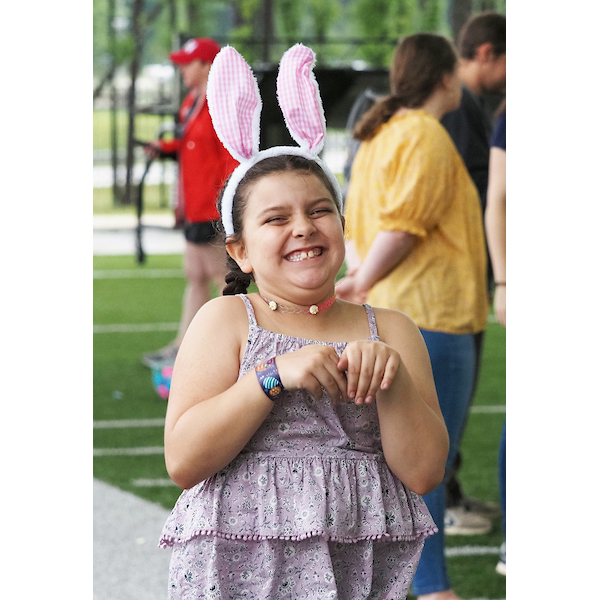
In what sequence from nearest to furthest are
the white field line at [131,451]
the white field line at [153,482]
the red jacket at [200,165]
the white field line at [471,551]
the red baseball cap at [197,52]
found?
1. the white field line at [471,551]
2. the white field line at [153,482]
3. the white field line at [131,451]
4. the red jacket at [200,165]
5. the red baseball cap at [197,52]

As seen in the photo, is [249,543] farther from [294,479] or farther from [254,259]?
[254,259]

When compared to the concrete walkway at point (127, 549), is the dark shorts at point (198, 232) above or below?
above

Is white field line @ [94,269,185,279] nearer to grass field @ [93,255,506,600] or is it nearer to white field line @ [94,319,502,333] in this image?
grass field @ [93,255,506,600]

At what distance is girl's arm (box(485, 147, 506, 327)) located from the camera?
2965mm

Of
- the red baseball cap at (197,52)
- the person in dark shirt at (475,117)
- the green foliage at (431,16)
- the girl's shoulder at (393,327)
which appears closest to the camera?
the girl's shoulder at (393,327)

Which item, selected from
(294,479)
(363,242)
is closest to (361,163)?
(363,242)

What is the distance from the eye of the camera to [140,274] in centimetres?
1140

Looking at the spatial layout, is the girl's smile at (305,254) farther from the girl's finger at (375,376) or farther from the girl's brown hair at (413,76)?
the girl's brown hair at (413,76)

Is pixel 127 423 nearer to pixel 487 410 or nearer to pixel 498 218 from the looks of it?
pixel 487 410

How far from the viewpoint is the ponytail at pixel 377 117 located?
282 cm

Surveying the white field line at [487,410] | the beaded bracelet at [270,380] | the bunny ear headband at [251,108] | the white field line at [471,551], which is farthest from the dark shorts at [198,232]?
the beaded bracelet at [270,380]

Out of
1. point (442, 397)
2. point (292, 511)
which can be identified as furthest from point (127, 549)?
point (292, 511)

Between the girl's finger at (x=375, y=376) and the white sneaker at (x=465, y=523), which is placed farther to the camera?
the white sneaker at (x=465, y=523)
